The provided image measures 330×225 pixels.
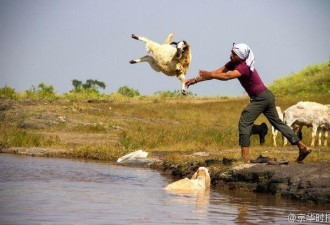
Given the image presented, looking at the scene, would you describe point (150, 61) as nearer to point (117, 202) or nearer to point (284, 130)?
point (284, 130)

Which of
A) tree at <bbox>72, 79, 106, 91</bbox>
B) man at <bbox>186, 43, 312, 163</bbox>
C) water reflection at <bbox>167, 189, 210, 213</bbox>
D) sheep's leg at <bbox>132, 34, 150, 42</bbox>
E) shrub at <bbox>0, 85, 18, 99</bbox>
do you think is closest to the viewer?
water reflection at <bbox>167, 189, 210, 213</bbox>

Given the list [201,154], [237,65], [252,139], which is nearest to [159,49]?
[237,65]

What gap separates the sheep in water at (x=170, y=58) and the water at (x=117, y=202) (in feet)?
6.98

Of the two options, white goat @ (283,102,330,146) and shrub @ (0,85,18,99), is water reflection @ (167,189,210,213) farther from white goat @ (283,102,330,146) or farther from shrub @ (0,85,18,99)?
shrub @ (0,85,18,99)

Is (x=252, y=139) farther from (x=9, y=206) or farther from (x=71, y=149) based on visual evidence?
(x=9, y=206)

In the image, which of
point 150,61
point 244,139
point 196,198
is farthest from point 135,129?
point 196,198

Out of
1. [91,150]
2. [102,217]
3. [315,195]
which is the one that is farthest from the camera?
[91,150]

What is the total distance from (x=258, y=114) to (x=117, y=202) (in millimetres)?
3818

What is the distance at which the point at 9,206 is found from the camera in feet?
34.7

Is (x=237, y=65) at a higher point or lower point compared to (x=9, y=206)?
higher

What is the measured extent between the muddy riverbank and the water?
29 cm

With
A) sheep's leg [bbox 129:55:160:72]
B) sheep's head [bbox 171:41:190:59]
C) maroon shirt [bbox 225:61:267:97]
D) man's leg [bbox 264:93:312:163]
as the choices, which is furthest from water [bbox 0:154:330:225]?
sheep's head [bbox 171:41:190:59]

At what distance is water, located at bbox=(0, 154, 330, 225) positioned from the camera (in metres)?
9.95

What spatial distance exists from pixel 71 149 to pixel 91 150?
103 centimetres
